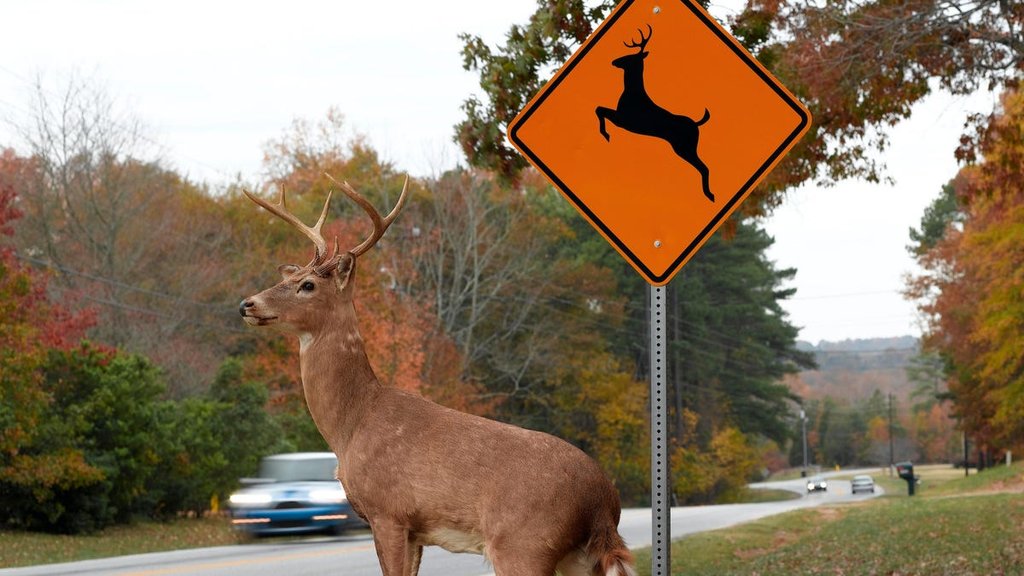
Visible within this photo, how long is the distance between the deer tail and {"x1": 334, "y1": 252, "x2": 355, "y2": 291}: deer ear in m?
1.28

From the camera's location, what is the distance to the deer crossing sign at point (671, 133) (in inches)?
199

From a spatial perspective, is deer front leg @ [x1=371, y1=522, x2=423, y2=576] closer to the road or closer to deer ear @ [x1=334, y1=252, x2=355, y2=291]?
deer ear @ [x1=334, y1=252, x2=355, y2=291]

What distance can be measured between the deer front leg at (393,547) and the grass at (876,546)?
11.0 meters

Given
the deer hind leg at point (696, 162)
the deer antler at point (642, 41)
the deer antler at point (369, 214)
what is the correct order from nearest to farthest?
the deer antler at point (369, 214) < the deer hind leg at point (696, 162) < the deer antler at point (642, 41)

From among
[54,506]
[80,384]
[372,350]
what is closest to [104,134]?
[372,350]

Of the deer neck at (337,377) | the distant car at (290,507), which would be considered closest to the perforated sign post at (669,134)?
the deer neck at (337,377)

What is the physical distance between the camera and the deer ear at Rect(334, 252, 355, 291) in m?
4.77

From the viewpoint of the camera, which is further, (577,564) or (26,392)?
(26,392)

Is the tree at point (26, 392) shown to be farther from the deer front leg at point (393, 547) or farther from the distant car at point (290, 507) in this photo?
the deer front leg at point (393, 547)

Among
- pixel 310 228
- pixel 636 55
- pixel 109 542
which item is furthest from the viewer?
pixel 109 542

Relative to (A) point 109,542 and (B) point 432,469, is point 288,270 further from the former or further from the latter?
(A) point 109,542

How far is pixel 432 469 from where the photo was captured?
438cm

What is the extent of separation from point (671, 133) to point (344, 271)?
52.5 inches

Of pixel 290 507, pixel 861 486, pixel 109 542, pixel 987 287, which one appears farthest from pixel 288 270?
pixel 861 486
